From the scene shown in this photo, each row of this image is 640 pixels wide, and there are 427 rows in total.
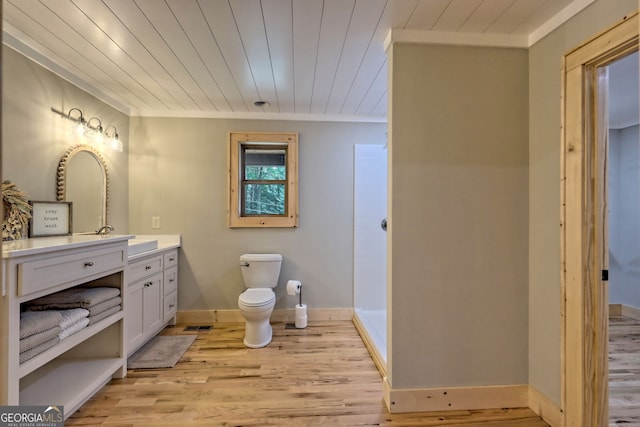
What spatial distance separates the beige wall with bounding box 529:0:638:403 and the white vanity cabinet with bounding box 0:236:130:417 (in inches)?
97.4

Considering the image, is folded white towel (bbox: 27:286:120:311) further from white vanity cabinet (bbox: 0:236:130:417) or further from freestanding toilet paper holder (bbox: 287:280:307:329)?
freestanding toilet paper holder (bbox: 287:280:307:329)

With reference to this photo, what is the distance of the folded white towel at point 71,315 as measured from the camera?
1755mm

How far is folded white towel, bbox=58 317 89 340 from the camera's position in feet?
5.69

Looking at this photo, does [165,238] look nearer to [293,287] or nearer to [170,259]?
[170,259]

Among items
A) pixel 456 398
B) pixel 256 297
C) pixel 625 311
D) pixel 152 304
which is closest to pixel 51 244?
pixel 152 304

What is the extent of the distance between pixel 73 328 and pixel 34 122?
1378mm

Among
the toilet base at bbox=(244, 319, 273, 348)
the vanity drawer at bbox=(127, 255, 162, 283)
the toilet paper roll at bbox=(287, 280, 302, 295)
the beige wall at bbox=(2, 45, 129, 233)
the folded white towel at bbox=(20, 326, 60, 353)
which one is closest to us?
the folded white towel at bbox=(20, 326, 60, 353)

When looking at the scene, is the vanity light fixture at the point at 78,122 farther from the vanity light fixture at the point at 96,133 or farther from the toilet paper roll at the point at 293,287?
the toilet paper roll at the point at 293,287

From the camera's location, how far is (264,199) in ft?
11.0

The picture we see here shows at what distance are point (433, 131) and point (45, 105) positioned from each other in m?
2.56

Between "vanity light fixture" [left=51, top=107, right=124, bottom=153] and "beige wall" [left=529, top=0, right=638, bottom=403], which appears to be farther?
"vanity light fixture" [left=51, top=107, right=124, bottom=153]

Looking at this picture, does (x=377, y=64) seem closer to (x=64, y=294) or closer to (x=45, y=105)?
(x=45, y=105)

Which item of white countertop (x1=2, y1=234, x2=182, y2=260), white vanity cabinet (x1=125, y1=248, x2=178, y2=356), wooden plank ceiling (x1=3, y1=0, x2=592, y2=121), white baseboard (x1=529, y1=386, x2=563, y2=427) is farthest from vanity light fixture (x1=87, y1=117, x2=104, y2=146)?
white baseboard (x1=529, y1=386, x2=563, y2=427)

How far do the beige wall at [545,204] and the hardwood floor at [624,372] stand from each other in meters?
0.50
